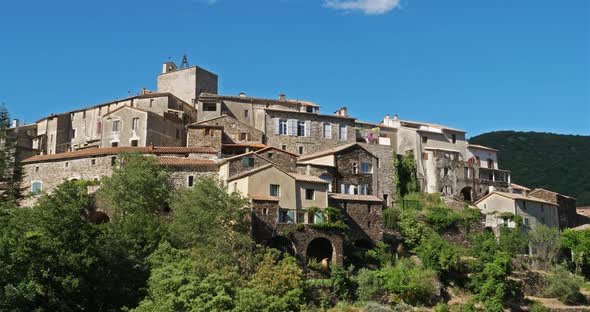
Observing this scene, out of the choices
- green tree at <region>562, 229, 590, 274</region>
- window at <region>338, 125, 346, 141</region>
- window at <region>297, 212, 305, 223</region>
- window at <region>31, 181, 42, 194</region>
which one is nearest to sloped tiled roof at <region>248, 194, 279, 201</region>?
window at <region>297, 212, 305, 223</region>

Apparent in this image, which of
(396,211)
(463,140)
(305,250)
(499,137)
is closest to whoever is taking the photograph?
(305,250)

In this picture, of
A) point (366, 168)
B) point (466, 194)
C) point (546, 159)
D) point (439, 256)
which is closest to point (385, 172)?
point (366, 168)

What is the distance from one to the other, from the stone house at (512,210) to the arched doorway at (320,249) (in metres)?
19.7

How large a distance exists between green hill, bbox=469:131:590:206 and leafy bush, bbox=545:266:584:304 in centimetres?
5512

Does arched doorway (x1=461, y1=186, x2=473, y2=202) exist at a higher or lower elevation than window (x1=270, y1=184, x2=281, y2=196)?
higher

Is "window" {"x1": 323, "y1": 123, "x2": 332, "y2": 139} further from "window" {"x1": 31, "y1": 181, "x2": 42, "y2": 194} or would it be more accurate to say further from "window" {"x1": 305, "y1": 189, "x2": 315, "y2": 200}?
"window" {"x1": 31, "y1": 181, "x2": 42, "y2": 194}

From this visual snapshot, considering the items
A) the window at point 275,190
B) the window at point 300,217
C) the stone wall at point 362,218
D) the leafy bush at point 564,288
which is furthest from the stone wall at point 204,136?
the leafy bush at point 564,288

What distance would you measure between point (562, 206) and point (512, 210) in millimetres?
12179

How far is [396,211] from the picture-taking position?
58.1 m

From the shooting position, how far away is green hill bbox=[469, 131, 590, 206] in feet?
418

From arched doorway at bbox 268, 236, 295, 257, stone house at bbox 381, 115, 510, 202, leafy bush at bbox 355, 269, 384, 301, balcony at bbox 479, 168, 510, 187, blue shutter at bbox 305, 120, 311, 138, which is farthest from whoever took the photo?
balcony at bbox 479, 168, 510, 187

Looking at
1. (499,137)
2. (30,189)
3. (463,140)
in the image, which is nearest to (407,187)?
(463,140)

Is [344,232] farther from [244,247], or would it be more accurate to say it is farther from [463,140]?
[463,140]

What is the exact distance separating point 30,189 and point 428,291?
35.3 meters
